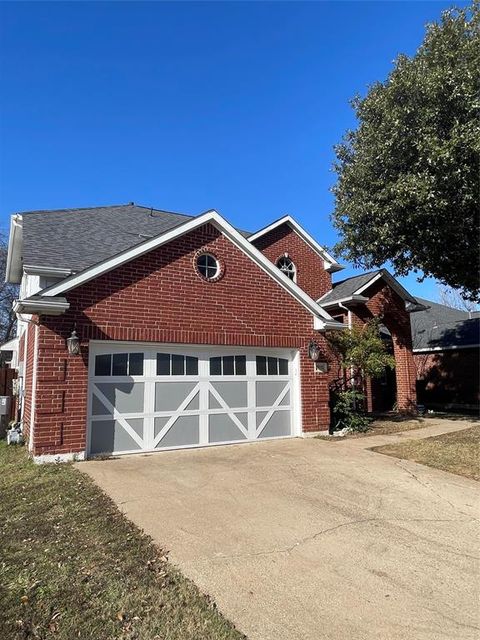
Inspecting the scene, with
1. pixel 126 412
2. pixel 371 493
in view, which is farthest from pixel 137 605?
pixel 126 412

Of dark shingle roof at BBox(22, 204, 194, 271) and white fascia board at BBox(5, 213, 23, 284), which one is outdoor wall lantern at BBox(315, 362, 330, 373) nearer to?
dark shingle roof at BBox(22, 204, 194, 271)

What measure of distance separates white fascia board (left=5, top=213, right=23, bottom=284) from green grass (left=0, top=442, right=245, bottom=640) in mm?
9199

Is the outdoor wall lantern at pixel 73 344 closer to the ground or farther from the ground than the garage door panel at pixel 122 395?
farther from the ground

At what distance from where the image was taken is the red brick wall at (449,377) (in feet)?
64.5

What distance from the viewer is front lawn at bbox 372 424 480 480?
8.03m

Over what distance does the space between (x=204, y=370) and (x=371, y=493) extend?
4.72 m

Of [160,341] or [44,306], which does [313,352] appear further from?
[44,306]

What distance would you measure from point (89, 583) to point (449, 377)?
66.2 ft

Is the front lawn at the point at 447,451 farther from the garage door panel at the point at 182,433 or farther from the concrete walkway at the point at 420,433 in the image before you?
the garage door panel at the point at 182,433

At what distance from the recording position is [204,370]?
33.4 feet

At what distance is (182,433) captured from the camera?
9680 millimetres

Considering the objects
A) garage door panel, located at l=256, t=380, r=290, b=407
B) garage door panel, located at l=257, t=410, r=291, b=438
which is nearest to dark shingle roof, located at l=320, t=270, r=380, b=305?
garage door panel, located at l=256, t=380, r=290, b=407

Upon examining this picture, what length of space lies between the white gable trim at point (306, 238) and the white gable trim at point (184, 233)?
20.1 ft

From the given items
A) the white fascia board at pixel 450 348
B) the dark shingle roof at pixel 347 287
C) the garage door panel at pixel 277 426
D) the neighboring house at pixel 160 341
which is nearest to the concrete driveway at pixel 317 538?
the neighboring house at pixel 160 341
